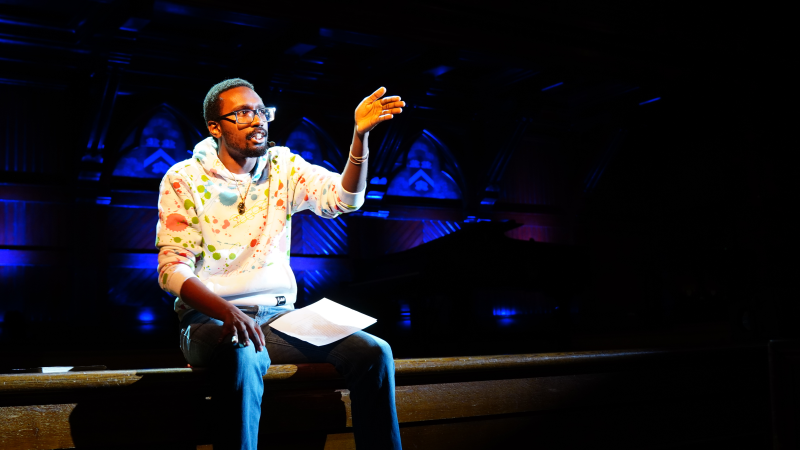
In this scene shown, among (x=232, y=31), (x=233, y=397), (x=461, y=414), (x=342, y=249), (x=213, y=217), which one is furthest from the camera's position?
(x=342, y=249)

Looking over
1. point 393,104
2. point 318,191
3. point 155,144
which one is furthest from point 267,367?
point 155,144

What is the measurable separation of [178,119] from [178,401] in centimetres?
508

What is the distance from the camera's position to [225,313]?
5.51 ft

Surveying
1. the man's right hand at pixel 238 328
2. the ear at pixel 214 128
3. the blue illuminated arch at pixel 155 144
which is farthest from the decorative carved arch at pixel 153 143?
the man's right hand at pixel 238 328

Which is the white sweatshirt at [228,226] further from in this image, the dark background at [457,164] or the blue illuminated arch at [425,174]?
the blue illuminated arch at [425,174]

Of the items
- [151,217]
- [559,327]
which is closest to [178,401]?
[559,327]

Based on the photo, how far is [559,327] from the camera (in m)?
5.61

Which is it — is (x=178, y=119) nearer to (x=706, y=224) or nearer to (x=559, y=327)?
(x=559, y=327)

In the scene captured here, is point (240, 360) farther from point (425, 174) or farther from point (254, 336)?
point (425, 174)

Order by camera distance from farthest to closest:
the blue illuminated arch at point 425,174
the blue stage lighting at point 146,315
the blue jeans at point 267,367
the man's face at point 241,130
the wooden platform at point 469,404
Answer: the blue illuminated arch at point 425,174 → the blue stage lighting at point 146,315 → the man's face at point 241,130 → the wooden platform at point 469,404 → the blue jeans at point 267,367

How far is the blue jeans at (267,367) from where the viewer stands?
1615 millimetres

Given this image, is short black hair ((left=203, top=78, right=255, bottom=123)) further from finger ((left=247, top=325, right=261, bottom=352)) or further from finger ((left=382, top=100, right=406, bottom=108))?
finger ((left=247, top=325, right=261, bottom=352))

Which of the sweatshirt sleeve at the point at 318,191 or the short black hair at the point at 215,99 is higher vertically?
the short black hair at the point at 215,99

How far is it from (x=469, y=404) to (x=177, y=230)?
A: 116cm
